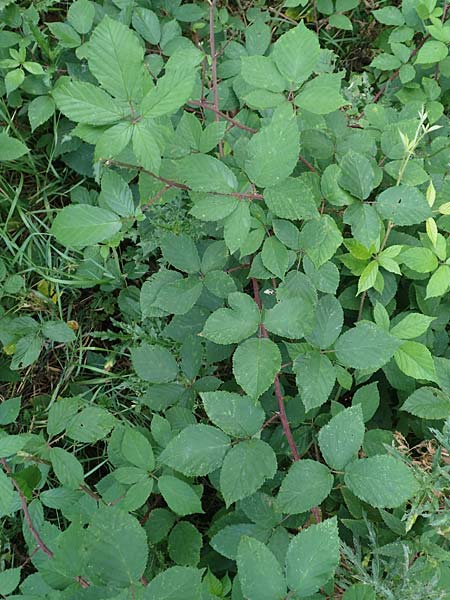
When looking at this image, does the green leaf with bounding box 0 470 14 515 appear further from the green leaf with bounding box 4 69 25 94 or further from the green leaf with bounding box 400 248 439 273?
the green leaf with bounding box 4 69 25 94

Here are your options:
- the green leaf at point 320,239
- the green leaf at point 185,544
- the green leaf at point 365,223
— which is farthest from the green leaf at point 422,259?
the green leaf at point 185,544

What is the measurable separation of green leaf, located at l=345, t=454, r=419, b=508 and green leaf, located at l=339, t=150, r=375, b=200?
2.07 ft

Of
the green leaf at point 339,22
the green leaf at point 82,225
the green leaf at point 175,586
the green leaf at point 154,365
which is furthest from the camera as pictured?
the green leaf at point 339,22

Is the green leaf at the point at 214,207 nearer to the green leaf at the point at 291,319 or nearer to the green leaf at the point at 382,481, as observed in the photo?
the green leaf at the point at 291,319

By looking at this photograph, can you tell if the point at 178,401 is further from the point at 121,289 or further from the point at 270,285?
the point at 121,289

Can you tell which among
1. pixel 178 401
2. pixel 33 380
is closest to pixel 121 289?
pixel 33 380

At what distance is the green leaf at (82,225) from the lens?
1.15m

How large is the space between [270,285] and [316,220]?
11.4 inches

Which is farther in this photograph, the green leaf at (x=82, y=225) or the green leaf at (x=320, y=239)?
the green leaf at (x=320, y=239)

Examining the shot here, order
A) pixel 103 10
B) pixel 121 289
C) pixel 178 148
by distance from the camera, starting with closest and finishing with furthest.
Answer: pixel 178 148
pixel 103 10
pixel 121 289

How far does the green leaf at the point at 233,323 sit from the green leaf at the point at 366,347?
22 centimetres

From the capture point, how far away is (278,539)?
1.25m

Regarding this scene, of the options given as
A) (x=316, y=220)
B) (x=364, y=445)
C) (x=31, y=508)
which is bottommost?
(x=31, y=508)

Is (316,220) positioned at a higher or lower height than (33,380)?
higher
